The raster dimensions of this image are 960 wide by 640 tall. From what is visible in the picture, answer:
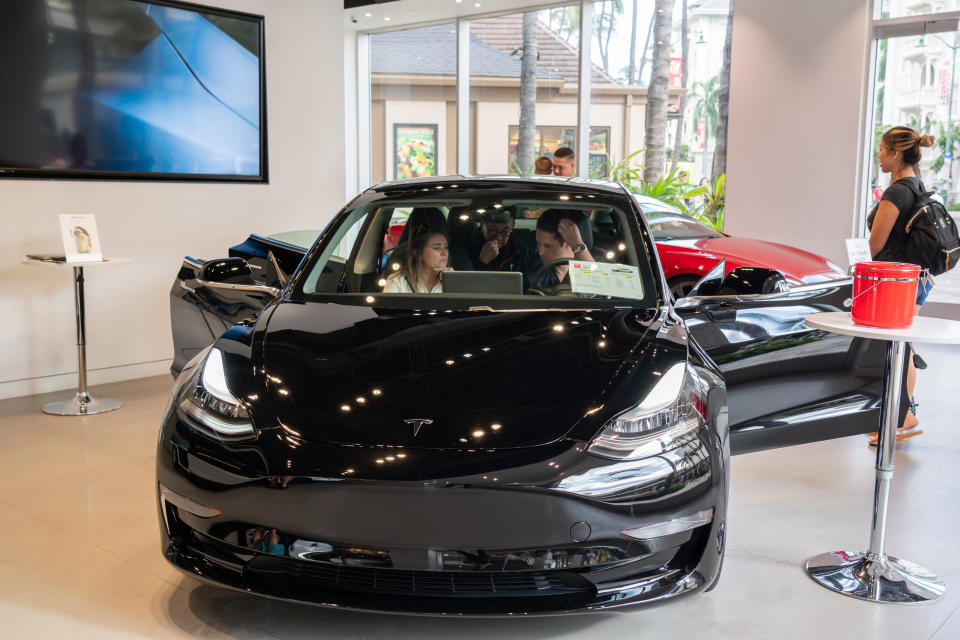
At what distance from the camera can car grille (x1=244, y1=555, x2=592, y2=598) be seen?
1812 millimetres

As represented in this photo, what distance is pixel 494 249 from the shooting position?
2746mm

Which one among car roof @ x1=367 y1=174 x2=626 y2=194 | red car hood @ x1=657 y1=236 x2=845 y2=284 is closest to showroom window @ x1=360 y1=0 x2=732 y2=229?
red car hood @ x1=657 y1=236 x2=845 y2=284

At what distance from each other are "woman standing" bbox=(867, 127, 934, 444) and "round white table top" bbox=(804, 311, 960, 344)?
5.47 feet

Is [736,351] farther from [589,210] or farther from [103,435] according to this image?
[103,435]

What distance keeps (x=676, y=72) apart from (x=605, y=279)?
610 cm

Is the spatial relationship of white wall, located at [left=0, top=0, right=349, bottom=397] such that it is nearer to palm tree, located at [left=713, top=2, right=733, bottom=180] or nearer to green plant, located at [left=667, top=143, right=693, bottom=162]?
green plant, located at [left=667, top=143, right=693, bottom=162]

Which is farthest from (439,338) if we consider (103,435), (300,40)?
(300,40)

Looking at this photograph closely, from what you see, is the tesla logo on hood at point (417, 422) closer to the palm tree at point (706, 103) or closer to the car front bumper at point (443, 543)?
the car front bumper at point (443, 543)

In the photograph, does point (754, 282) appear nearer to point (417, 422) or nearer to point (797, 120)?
point (417, 422)

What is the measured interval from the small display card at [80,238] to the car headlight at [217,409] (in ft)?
9.84

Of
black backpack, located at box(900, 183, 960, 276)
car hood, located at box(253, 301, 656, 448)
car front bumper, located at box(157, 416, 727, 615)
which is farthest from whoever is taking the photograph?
black backpack, located at box(900, 183, 960, 276)

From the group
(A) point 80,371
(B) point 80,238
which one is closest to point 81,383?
(A) point 80,371

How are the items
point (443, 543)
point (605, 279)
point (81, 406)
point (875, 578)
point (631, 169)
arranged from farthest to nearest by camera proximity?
point (631, 169)
point (81, 406)
point (605, 279)
point (875, 578)
point (443, 543)


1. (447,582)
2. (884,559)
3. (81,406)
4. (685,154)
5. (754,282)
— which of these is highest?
(685,154)
